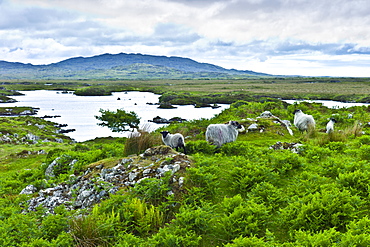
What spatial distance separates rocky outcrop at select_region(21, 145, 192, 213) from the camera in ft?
31.7

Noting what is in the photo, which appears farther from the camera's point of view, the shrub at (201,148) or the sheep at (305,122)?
the sheep at (305,122)

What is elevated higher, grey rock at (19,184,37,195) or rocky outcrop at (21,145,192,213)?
rocky outcrop at (21,145,192,213)

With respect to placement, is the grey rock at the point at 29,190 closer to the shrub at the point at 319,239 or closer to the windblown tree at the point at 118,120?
the shrub at the point at 319,239

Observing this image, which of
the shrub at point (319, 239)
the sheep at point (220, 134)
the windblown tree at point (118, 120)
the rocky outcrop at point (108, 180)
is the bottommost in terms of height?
the windblown tree at point (118, 120)

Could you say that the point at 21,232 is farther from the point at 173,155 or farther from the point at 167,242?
the point at 173,155

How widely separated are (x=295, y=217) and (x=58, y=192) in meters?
9.23

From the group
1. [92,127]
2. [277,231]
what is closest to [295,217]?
[277,231]

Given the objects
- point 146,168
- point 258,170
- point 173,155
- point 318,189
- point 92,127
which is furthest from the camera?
point 92,127

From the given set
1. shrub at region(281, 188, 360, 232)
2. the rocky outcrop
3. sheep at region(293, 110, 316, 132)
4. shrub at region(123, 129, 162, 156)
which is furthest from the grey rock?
sheep at region(293, 110, 316, 132)

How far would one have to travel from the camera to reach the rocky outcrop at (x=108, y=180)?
31.7ft

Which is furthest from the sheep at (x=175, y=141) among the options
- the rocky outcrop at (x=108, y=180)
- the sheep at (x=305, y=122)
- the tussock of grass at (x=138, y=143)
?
the sheep at (x=305, y=122)

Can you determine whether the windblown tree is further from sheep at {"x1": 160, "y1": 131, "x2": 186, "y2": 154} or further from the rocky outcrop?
the rocky outcrop

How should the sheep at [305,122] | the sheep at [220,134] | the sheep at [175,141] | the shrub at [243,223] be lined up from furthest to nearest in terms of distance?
the sheep at [305,122] → the sheep at [220,134] → the sheep at [175,141] → the shrub at [243,223]

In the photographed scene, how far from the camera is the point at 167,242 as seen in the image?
615 cm
